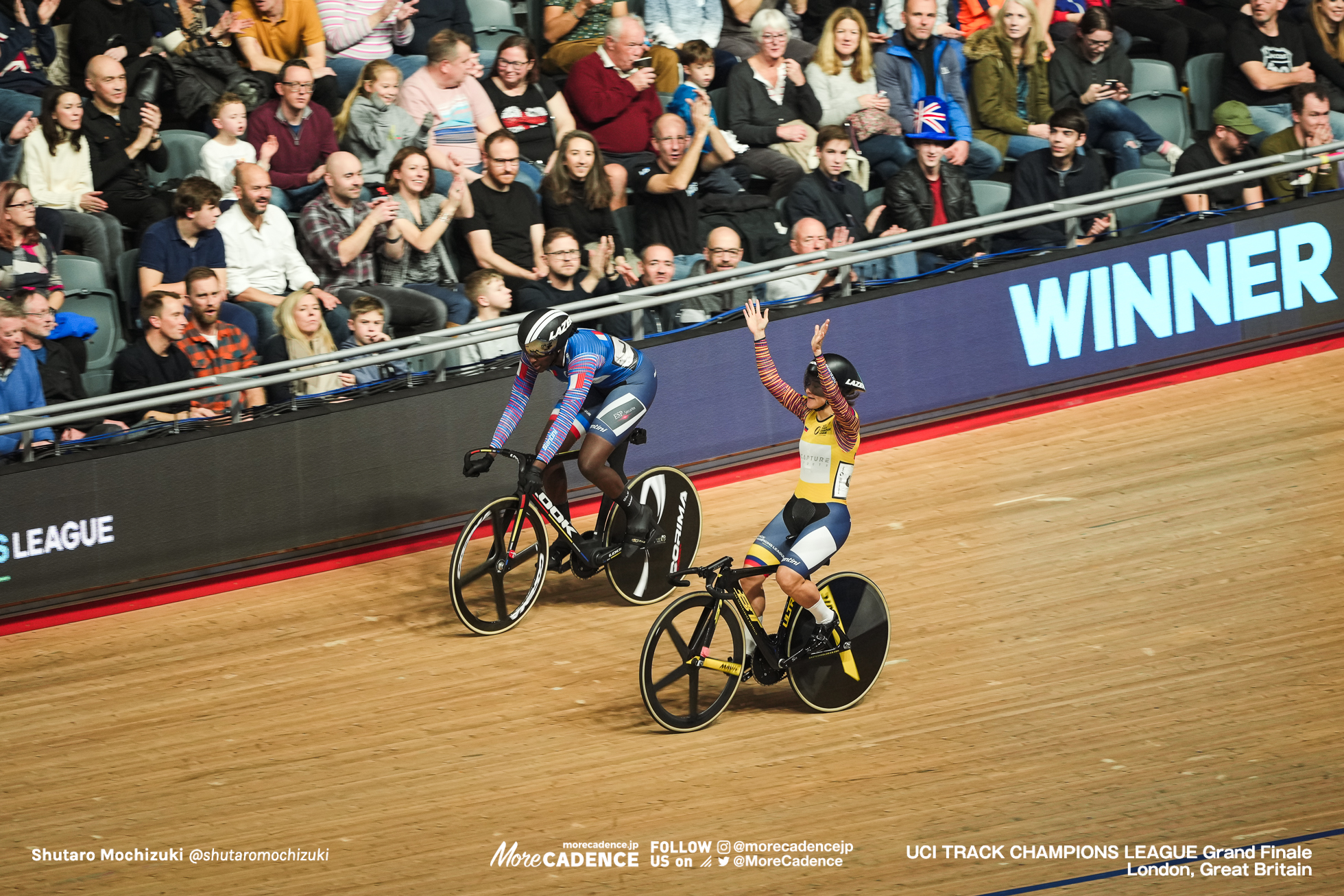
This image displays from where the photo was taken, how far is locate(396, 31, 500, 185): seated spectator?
34.1 ft

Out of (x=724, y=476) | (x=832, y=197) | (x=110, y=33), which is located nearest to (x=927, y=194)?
(x=832, y=197)

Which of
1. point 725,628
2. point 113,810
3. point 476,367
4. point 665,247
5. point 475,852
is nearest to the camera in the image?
point 475,852

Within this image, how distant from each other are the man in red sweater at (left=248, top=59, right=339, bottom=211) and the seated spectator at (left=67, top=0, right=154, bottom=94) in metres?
1.10

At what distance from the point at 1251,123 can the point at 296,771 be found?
10025 millimetres

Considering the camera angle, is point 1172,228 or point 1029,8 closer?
point 1172,228

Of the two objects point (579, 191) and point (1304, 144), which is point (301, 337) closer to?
point (579, 191)

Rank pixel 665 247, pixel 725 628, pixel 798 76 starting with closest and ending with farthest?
pixel 725 628 → pixel 665 247 → pixel 798 76

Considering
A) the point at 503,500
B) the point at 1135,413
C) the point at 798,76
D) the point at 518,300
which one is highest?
the point at 798,76

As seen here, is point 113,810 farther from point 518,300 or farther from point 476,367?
point 518,300

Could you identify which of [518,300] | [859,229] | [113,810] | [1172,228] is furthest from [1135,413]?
[113,810]

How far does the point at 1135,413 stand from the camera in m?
10.1

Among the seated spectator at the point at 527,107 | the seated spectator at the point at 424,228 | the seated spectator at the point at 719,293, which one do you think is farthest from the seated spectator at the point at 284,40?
the seated spectator at the point at 719,293

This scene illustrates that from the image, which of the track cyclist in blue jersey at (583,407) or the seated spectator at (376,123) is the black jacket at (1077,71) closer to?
the seated spectator at (376,123)

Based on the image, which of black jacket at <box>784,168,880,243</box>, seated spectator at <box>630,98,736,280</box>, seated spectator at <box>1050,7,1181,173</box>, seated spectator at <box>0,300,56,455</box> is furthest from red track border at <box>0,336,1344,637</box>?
seated spectator at <box>1050,7,1181,173</box>
